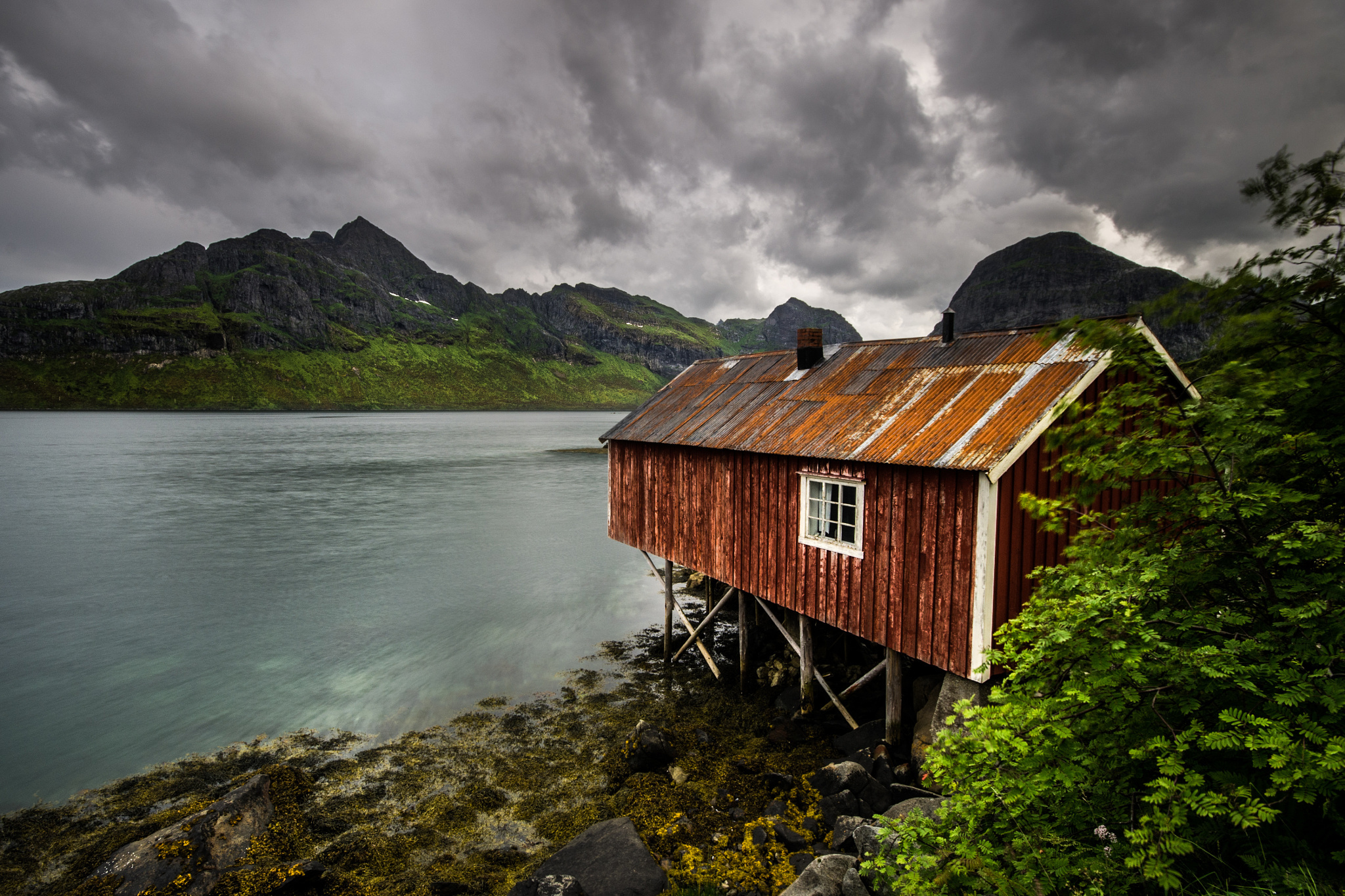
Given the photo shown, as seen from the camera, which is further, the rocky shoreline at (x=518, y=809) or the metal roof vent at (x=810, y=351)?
the metal roof vent at (x=810, y=351)

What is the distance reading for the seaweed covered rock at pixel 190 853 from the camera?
8.13 meters

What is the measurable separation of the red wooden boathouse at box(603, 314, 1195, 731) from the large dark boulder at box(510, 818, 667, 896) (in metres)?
4.87

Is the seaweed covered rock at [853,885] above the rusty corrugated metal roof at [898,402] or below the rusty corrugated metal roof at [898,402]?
below

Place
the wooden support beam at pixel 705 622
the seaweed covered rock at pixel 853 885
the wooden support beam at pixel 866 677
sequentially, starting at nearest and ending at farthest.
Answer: the seaweed covered rock at pixel 853 885 < the wooden support beam at pixel 866 677 < the wooden support beam at pixel 705 622

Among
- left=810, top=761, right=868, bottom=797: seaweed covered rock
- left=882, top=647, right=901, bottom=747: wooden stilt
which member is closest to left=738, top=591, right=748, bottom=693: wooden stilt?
left=882, top=647, right=901, bottom=747: wooden stilt

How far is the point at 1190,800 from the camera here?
139 inches

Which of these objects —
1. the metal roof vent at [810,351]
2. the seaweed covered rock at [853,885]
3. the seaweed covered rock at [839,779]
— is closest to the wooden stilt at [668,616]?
the metal roof vent at [810,351]

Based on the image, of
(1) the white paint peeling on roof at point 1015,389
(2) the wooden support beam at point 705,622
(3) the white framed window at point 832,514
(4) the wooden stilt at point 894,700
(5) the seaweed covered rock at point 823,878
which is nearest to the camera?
(5) the seaweed covered rock at point 823,878

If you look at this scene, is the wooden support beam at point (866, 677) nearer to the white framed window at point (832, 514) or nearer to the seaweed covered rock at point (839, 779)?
the seaweed covered rock at point (839, 779)

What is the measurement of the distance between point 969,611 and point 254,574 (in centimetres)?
3095

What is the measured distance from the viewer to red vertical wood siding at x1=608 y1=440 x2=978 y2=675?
9281mm

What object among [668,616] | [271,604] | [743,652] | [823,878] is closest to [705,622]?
[743,652]

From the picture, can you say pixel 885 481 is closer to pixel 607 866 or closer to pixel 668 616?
pixel 607 866

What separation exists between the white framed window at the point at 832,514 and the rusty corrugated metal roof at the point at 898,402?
0.68m
